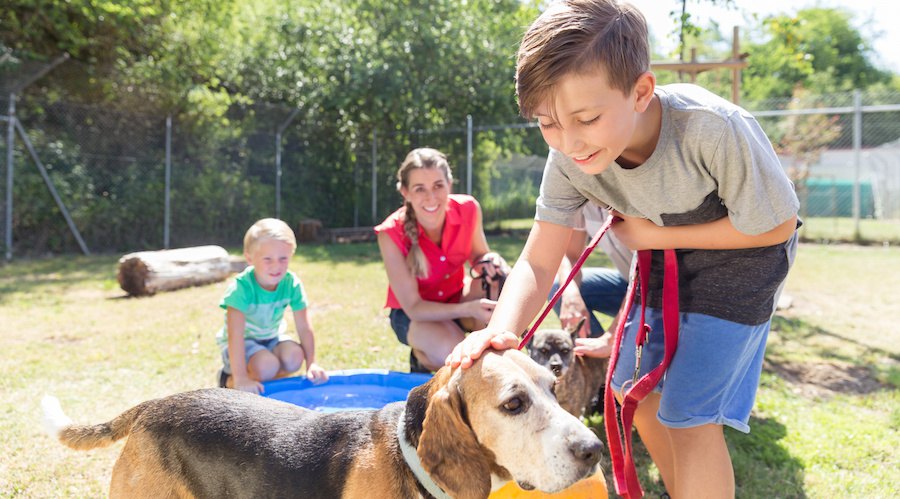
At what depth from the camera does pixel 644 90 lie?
7.57 feet

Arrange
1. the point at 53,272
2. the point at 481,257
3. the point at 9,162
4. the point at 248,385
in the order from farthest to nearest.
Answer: the point at 9,162 → the point at 53,272 → the point at 481,257 → the point at 248,385

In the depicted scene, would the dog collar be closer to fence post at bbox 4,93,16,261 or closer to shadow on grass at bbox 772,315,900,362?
shadow on grass at bbox 772,315,900,362

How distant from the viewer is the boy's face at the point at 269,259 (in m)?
4.72

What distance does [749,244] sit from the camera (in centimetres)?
253

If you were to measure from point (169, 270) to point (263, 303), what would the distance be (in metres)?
5.84

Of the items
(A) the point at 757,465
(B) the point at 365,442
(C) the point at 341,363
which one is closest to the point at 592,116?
(B) the point at 365,442

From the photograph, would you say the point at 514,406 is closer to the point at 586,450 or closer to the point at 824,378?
the point at 586,450

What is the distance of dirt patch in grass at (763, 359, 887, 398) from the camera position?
5.56 meters

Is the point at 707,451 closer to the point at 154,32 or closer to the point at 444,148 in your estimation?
the point at 444,148

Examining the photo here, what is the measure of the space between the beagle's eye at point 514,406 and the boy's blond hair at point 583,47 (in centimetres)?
101

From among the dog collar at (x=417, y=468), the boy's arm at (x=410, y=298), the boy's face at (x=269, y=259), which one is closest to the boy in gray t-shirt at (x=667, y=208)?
the dog collar at (x=417, y=468)

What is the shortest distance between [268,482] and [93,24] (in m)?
17.4

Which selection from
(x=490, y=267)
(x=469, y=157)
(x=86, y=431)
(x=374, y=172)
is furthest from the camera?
(x=374, y=172)

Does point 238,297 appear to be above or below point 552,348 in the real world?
above
